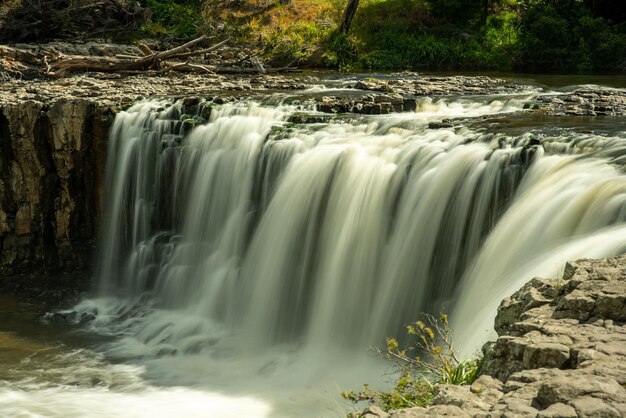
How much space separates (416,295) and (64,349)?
4.85 metres

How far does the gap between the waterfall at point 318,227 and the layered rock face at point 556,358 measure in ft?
4.35

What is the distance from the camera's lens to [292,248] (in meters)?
10.5

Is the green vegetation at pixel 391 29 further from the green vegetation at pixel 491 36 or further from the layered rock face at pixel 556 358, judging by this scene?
the layered rock face at pixel 556 358

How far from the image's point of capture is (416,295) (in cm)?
917

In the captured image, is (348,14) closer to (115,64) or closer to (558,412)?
(115,64)

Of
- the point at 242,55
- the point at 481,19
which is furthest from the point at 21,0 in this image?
the point at 481,19

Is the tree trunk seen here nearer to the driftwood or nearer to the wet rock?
the driftwood

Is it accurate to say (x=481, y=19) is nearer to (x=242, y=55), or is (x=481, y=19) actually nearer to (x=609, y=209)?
(x=242, y=55)

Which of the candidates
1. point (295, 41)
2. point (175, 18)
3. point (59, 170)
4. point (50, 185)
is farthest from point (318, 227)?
point (175, 18)

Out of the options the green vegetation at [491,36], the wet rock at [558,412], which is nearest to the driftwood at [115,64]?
the green vegetation at [491,36]

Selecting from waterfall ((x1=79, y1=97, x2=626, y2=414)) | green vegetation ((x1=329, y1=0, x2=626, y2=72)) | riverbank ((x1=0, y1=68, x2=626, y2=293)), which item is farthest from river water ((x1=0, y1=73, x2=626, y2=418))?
green vegetation ((x1=329, y1=0, x2=626, y2=72))

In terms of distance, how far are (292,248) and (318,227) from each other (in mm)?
449

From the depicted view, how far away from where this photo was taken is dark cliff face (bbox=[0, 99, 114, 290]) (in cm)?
1369

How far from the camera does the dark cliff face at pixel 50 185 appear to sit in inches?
539
